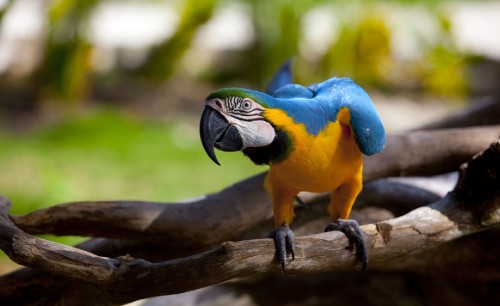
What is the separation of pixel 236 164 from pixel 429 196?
214cm

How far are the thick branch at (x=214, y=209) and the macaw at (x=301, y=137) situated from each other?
0.27 metres

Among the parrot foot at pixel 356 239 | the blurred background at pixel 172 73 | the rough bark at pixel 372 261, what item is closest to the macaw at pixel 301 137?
the parrot foot at pixel 356 239

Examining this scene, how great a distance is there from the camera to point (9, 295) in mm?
1784

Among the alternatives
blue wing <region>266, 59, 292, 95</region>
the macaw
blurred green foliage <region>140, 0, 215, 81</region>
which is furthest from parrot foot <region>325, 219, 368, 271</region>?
blurred green foliage <region>140, 0, 215, 81</region>

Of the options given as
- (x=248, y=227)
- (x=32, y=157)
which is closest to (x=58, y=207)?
(x=248, y=227)

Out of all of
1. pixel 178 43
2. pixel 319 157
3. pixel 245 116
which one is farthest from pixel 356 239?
pixel 178 43

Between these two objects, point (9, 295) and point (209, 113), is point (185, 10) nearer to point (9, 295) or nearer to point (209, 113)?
point (9, 295)

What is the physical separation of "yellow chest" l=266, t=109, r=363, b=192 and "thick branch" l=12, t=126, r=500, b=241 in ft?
1.22

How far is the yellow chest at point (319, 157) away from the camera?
1.41 meters

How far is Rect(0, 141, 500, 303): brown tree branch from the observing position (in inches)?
55.1

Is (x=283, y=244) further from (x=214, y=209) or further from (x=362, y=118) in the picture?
(x=214, y=209)

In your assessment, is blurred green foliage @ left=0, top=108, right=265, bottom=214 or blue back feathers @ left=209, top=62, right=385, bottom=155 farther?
Answer: blurred green foliage @ left=0, top=108, right=265, bottom=214

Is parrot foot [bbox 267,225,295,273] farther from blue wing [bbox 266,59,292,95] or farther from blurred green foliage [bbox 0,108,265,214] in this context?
blurred green foliage [bbox 0,108,265,214]

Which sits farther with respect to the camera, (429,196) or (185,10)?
(185,10)
